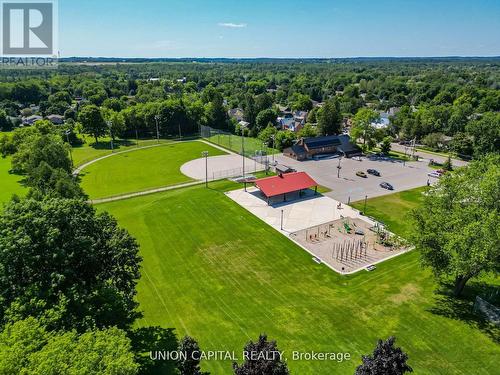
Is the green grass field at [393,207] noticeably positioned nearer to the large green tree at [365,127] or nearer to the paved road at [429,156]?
the paved road at [429,156]

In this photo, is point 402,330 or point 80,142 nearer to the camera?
point 402,330

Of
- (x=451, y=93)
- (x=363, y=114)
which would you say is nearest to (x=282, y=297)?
(x=363, y=114)

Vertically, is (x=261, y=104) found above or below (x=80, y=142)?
above

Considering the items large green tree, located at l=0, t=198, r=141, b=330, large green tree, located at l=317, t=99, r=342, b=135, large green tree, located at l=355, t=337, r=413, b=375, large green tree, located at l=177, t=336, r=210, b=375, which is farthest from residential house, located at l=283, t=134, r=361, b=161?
large green tree, located at l=177, t=336, r=210, b=375

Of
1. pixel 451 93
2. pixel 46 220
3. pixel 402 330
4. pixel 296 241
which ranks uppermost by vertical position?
pixel 451 93

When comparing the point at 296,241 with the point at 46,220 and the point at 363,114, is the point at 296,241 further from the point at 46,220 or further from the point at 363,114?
the point at 363,114

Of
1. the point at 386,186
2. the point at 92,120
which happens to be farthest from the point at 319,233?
the point at 92,120

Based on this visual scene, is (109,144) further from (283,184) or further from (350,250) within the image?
(350,250)

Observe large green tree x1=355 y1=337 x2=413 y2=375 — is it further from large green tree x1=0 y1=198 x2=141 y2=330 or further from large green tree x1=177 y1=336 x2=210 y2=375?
large green tree x1=0 y1=198 x2=141 y2=330
